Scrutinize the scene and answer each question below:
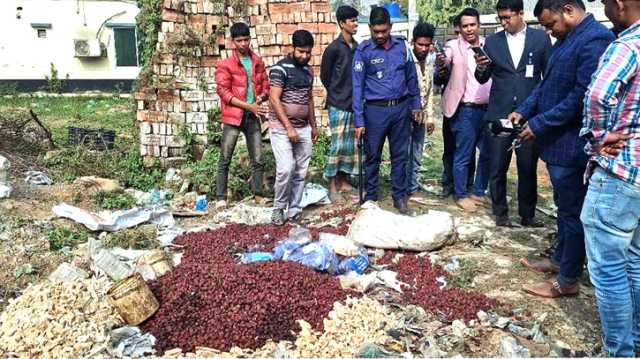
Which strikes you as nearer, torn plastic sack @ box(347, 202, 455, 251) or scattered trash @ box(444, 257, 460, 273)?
scattered trash @ box(444, 257, 460, 273)

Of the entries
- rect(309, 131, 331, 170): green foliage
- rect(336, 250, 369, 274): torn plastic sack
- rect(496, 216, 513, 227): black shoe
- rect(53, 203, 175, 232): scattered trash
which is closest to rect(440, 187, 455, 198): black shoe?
rect(496, 216, 513, 227): black shoe

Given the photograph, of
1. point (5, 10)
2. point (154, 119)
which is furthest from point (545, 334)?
point (5, 10)

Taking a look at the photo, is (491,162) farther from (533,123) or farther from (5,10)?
(5,10)

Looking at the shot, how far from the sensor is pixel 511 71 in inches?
204

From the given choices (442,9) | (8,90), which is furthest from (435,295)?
(442,9)

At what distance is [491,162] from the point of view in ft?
18.0

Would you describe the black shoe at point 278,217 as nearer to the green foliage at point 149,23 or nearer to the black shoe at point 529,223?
the black shoe at point 529,223

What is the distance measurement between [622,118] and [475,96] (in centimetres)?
299

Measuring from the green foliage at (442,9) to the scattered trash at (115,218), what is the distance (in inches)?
712

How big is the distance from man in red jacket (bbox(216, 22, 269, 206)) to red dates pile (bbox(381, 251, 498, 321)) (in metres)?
2.46

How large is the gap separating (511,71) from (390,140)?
1300mm

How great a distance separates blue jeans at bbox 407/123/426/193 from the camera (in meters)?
6.33

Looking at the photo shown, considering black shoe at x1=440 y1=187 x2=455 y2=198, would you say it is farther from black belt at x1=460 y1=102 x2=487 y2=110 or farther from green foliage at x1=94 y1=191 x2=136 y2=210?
green foliage at x1=94 y1=191 x2=136 y2=210

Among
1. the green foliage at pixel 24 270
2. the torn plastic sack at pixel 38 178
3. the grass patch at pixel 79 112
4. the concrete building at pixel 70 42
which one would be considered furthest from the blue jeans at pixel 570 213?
the concrete building at pixel 70 42
